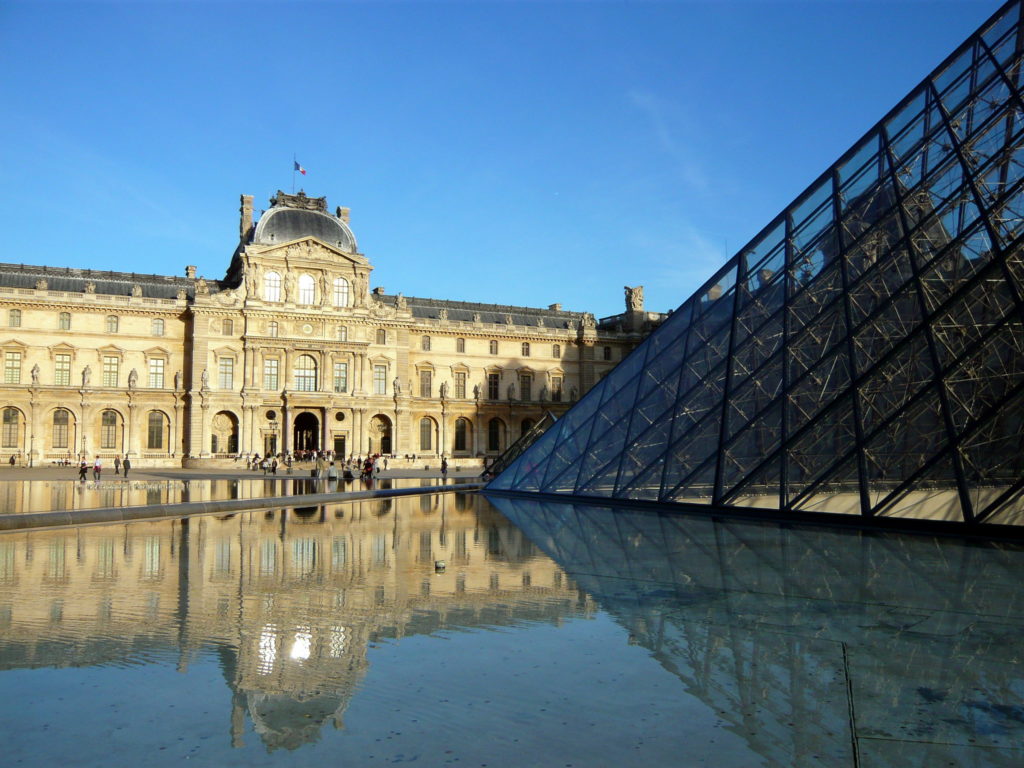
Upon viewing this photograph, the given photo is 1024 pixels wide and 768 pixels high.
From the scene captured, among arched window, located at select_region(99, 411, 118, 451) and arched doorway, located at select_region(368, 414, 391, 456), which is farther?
arched doorway, located at select_region(368, 414, 391, 456)

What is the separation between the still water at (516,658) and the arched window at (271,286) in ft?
134

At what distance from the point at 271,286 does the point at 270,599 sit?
146 feet

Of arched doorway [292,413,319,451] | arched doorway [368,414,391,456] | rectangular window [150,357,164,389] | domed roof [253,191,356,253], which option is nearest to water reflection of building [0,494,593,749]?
rectangular window [150,357,164,389]

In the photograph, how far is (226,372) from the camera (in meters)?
48.9

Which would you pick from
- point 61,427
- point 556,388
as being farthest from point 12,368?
point 556,388

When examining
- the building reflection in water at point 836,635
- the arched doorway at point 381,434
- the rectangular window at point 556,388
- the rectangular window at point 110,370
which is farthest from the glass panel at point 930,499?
the rectangular window at point 556,388

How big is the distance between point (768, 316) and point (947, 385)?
4537 mm

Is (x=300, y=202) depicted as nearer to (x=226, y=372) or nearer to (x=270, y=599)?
(x=226, y=372)

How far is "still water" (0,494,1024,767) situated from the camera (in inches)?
149

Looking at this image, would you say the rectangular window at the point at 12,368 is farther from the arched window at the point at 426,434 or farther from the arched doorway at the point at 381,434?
the arched window at the point at 426,434

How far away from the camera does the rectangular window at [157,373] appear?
48859 millimetres

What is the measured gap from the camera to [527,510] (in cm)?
1733

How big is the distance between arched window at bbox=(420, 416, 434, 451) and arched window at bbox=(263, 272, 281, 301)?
1203 centimetres

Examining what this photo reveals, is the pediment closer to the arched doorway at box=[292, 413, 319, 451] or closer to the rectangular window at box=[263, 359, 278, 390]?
the rectangular window at box=[263, 359, 278, 390]
